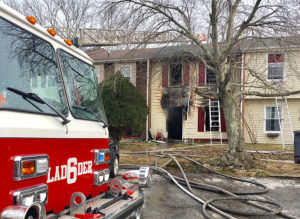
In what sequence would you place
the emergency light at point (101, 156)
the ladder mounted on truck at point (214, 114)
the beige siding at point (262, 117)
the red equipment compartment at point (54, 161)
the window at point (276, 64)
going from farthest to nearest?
1. the ladder mounted on truck at point (214, 114)
2. the beige siding at point (262, 117)
3. the window at point (276, 64)
4. the emergency light at point (101, 156)
5. the red equipment compartment at point (54, 161)

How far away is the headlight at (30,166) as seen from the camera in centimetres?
204

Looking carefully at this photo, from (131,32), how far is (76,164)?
7063 mm

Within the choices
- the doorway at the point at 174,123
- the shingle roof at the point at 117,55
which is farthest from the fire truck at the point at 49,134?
the doorway at the point at 174,123

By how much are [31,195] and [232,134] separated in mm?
7392

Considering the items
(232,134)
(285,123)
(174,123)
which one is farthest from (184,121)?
(232,134)

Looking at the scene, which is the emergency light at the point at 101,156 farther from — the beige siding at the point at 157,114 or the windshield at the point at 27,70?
the beige siding at the point at 157,114

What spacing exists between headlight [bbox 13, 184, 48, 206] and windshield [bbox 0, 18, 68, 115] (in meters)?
0.59

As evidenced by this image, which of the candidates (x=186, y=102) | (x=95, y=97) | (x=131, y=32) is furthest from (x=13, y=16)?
(x=186, y=102)

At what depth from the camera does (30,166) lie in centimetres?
216

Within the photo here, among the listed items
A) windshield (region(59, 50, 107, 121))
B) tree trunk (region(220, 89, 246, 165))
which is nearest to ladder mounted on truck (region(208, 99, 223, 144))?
tree trunk (region(220, 89, 246, 165))

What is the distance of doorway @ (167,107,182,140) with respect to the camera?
61.7 feet

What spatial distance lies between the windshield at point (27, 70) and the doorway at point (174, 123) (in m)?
16.1

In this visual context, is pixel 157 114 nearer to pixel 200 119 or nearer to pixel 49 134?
pixel 200 119

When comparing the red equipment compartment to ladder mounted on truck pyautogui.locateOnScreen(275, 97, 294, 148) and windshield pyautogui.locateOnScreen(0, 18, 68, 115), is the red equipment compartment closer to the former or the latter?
windshield pyautogui.locateOnScreen(0, 18, 68, 115)
